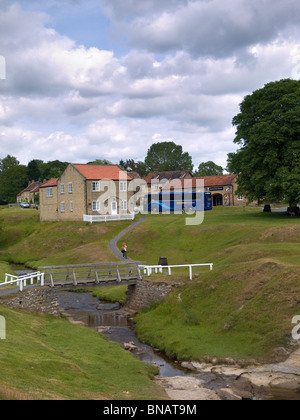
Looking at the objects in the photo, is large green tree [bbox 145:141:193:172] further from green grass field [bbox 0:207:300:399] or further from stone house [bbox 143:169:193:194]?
green grass field [bbox 0:207:300:399]

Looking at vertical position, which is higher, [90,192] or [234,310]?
[90,192]

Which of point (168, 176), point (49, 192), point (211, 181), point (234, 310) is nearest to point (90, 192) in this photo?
point (49, 192)

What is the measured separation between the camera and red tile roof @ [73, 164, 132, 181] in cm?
7206

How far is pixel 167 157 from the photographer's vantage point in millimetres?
154000

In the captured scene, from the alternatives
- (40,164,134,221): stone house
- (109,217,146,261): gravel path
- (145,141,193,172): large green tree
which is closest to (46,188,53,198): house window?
(40,164,134,221): stone house

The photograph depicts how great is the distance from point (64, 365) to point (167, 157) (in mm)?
137000

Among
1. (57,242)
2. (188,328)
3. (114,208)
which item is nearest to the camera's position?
(188,328)

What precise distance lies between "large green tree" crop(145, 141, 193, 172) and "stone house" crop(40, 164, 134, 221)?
251 feet

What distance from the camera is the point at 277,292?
27625 millimetres

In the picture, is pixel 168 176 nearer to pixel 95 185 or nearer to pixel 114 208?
pixel 114 208

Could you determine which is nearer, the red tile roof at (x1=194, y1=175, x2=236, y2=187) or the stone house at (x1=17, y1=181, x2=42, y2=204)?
the red tile roof at (x1=194, y1=175, x2=236, y2=187)

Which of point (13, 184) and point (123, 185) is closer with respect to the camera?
point (123, 185)

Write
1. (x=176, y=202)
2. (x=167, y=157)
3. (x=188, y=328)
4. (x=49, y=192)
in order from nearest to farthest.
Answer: (x=188, y=328), (x=49, y=192), (x=176, y=202), (x=167, y=157)
